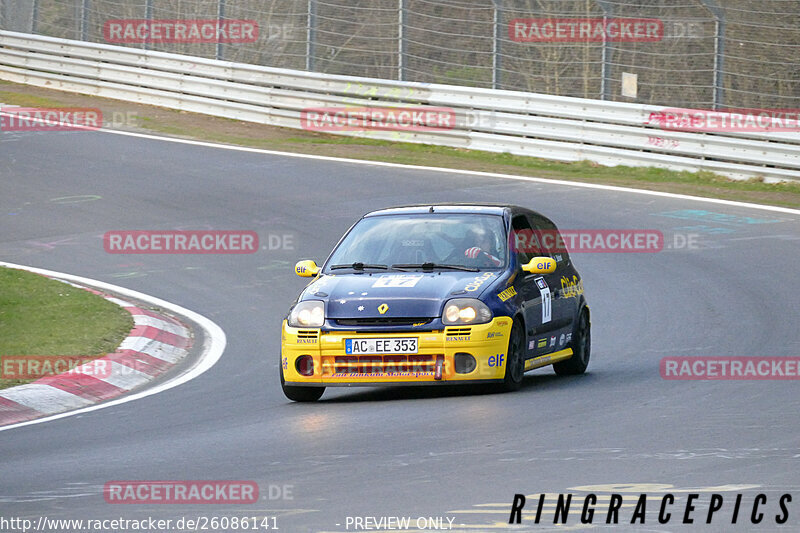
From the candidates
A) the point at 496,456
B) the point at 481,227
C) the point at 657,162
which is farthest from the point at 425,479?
the point at 657,162

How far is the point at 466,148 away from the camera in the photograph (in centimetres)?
2409

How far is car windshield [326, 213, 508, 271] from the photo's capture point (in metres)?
10.4

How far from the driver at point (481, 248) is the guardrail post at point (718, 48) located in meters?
12.1

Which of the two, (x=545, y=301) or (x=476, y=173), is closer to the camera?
(x=545, y=301)

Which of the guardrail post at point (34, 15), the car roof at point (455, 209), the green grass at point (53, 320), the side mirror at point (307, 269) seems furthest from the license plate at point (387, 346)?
the guardrail post at point (34, 15)

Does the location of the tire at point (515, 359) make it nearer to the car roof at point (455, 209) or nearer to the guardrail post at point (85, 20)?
the car roof at point (455, 209)

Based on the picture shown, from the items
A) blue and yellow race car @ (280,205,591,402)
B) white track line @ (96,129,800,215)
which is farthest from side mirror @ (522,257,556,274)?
white track line @ (96,129,800,215)

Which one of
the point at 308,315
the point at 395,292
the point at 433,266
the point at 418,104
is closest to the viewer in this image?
the point at 395,292

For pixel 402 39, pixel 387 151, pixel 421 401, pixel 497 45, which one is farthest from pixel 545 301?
pixel 402 39

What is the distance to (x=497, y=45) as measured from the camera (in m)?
24.1

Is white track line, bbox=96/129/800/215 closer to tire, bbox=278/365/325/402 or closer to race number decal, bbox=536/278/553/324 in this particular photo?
race number decal, bbox=536/278/553/324

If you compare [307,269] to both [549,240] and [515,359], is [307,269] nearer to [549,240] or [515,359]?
[515,359]

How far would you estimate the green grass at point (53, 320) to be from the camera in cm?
1174

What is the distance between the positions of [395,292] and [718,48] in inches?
530
